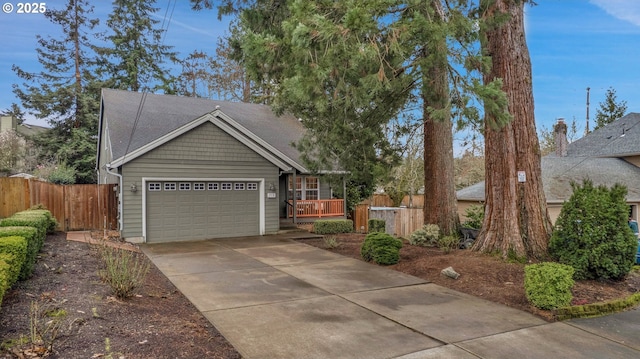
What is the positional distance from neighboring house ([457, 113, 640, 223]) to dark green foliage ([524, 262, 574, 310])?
10.8m

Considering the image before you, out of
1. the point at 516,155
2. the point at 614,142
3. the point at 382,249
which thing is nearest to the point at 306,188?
the point at 382,249

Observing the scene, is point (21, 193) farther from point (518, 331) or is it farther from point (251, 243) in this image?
point (518, 331)

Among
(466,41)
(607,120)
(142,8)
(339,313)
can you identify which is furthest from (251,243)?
(607,120)

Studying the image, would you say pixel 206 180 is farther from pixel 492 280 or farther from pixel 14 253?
pixel 492 280

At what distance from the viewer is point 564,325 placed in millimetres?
5418

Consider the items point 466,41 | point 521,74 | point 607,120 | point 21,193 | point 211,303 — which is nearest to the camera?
point 211,303

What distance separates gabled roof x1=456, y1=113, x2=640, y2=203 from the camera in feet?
55.0

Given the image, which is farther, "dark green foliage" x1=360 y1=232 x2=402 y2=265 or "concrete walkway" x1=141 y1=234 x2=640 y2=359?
"dark green foliage" x1=360 y1=232 x2=402 y2=265

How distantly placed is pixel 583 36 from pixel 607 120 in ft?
54.9

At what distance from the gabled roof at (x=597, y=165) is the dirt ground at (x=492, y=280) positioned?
8772 millimetres

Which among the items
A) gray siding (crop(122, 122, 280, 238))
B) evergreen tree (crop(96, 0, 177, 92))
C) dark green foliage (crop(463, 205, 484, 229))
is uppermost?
evergreen tree (crop(96, 0, 177, 92))

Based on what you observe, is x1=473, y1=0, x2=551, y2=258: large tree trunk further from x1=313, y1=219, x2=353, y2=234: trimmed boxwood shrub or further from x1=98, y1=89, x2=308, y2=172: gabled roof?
x1=313, y1=219, x2=353, y2=234: trimmed boxwood shrub

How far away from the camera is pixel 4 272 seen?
4602 mm

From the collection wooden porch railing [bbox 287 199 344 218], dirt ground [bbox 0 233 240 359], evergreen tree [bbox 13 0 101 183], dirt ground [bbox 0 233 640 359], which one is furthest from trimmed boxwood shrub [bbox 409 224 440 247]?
evergreen tree [bbox 13 0 101 183]
